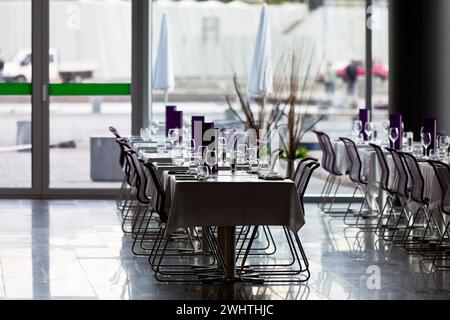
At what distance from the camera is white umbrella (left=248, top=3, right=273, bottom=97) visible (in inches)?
562

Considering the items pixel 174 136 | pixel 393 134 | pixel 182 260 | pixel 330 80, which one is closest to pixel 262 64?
pixel 330 80

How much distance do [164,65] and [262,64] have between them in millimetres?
1308

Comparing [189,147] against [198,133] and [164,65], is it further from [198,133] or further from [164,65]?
[164,65]

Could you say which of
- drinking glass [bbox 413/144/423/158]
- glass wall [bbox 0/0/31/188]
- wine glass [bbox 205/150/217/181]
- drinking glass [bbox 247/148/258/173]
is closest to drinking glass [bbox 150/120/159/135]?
glass wall [bbox 0/0/31/188]

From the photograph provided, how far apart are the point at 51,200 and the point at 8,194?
68 centimetres

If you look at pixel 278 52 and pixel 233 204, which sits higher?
pixel 278 52

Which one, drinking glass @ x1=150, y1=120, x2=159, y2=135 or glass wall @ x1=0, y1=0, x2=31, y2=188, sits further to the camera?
glass wall @ x1=0, y1=0, x2=31, y2=188

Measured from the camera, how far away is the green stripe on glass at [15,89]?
47.2 ft

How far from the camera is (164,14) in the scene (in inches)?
570

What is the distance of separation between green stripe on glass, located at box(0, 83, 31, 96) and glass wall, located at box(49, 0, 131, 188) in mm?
345

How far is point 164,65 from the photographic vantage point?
1432cm

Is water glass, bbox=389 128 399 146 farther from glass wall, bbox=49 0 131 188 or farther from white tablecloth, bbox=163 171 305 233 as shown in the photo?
glass wall, bbox=49 0 131 188

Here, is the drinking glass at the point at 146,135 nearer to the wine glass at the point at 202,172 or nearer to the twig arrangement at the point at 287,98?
the twig arrangement at the point at 287,98
